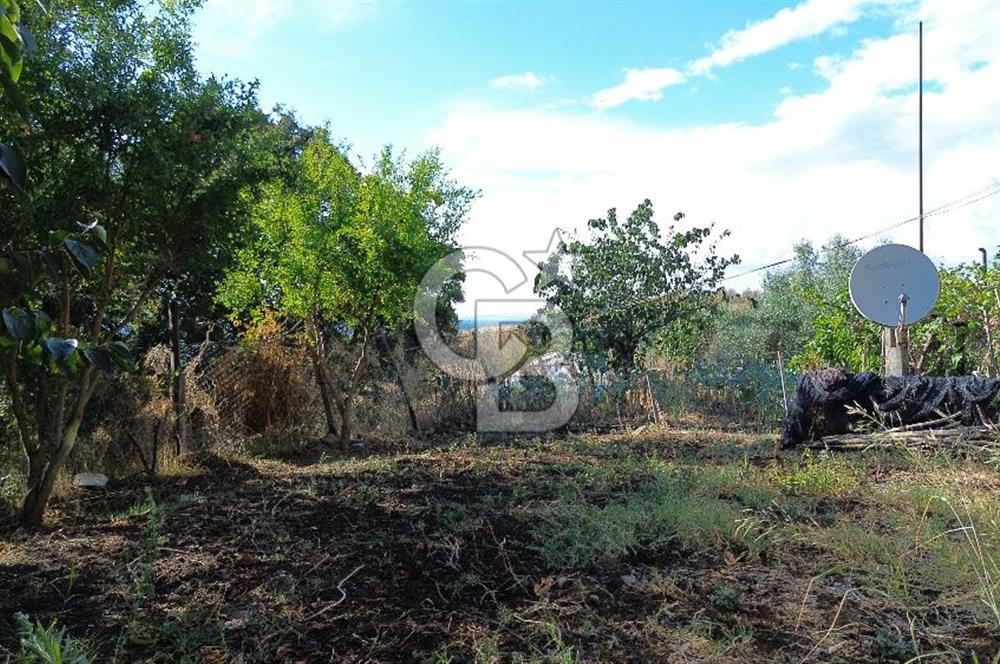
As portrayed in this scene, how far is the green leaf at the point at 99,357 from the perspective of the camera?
1433 mm

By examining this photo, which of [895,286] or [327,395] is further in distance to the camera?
[327,395]

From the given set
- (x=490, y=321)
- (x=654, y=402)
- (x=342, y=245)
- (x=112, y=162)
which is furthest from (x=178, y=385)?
(x=654, y=402)

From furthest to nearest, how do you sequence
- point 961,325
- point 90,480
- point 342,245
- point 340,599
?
1. point 961,325
2. point 342,245
3. point 90,480
4. point 340,599

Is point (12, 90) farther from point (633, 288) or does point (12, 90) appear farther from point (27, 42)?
point (633, 288)

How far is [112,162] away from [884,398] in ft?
22.1

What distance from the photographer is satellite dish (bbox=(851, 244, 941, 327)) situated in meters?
7.63

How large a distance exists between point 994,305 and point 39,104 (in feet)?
30.6

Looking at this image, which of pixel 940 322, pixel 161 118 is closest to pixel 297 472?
pixel 161 118

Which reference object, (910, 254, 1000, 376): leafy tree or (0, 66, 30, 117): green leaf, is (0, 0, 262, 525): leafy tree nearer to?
(0, 66, 30, 117): green leaf

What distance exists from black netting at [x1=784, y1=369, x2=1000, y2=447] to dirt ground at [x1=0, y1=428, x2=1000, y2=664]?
176 centimetres

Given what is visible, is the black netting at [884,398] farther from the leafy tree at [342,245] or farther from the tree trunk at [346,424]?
the tree trunk at [346,424]

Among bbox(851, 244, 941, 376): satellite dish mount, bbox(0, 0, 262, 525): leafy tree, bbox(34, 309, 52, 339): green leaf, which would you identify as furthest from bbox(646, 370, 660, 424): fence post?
bbox(34, 309, 52, 339): green leaf

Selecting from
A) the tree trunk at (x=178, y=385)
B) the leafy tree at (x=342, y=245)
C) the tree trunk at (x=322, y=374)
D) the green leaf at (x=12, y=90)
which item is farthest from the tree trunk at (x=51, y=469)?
the green leaf at (x=12, y=90)

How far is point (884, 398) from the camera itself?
23.1 feet
